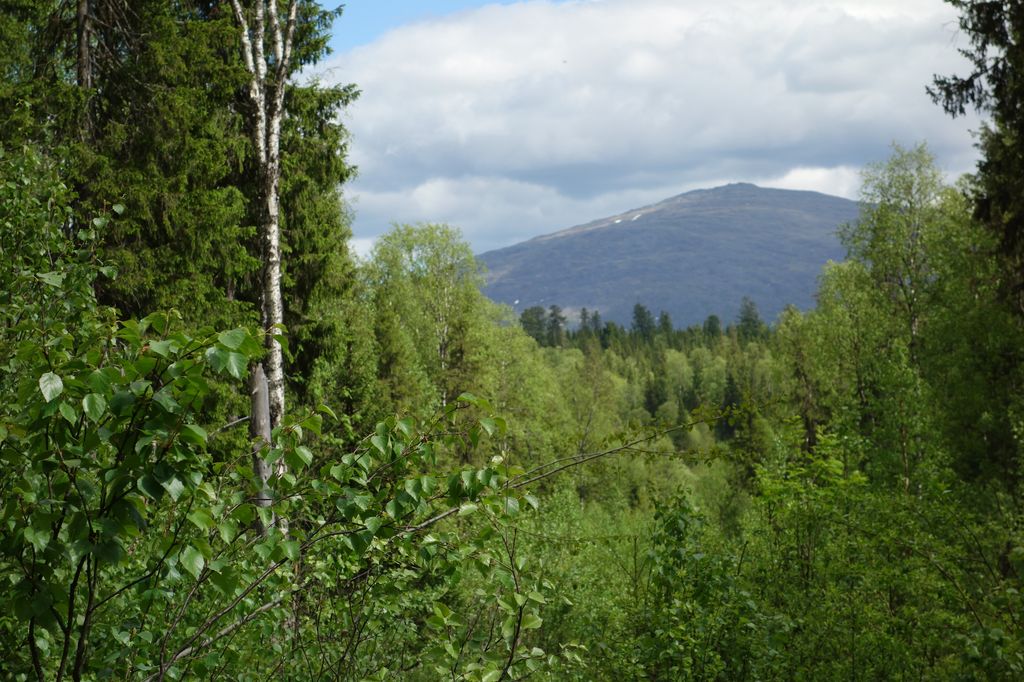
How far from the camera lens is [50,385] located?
220 centimetres

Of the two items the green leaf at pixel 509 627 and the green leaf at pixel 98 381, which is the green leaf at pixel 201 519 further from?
the green leaf at pixel 509 627

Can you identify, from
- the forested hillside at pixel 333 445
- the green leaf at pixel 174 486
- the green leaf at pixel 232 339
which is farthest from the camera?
the forested hillside at pixel 333 445

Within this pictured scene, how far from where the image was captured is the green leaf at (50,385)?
2.17 m

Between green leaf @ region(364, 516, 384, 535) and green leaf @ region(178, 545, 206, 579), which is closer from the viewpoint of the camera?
green leaf @ region(178, 545, 206, 579)

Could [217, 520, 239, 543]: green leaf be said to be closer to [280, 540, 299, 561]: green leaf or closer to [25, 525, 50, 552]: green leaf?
[280, 540, 299, 561]: green leaf

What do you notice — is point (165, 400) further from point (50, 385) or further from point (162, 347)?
point (50, 385)

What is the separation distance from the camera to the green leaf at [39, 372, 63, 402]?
217 cm

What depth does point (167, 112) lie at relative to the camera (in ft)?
42.2

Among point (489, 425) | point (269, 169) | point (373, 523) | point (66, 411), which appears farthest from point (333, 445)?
point (269, 169)

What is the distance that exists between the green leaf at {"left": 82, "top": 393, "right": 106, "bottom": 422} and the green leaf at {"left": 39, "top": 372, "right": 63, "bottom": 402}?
68 millimetres

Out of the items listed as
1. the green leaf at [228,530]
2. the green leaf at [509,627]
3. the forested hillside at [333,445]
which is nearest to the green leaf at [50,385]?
the forested hillside at [333,445]

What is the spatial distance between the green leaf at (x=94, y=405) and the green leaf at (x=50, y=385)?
0.22 ft

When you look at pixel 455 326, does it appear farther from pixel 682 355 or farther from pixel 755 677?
pixel 682 355

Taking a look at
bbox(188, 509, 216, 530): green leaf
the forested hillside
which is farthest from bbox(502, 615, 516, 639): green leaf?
bbox(188, 509, 216, 530): green leaf
